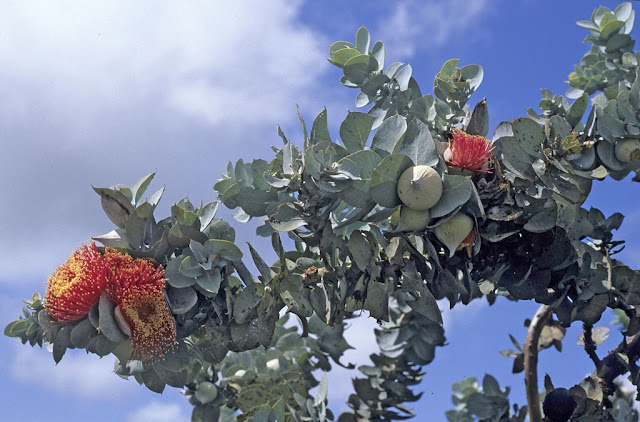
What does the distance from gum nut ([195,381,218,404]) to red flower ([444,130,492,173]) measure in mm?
1352

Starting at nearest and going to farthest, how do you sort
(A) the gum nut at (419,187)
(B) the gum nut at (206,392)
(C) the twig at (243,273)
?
(A) the gum nut at (419,187) → (C) the twig at (243,273) → (B) the gum nut at (206,392)

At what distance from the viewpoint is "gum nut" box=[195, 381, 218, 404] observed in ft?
8.33

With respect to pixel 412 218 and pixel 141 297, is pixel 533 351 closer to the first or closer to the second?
pixel 412 218

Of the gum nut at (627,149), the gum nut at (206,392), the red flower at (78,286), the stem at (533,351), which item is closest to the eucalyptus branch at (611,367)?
the stem at (533,351)

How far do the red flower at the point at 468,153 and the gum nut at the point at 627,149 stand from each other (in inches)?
13.3

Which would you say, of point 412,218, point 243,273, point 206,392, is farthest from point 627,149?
point 206,392

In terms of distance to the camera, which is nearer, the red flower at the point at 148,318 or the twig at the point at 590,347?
the red flower at the point at 148,318

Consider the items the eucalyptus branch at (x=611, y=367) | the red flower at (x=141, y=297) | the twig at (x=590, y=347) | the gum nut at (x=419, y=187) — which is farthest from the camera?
the twig at (x=590, y=347)

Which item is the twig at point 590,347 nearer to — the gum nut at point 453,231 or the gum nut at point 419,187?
the gum nut at point 453,231

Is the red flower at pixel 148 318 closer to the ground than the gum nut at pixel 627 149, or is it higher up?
closer to the ground

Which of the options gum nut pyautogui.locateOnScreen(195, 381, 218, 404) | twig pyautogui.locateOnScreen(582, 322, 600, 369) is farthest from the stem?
gum nut pyautogui.locateOnScreen(195, 381, 218, 404)

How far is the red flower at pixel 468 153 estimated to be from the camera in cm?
158

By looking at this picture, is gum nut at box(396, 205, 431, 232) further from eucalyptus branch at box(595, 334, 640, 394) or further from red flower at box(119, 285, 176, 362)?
eucalyptus branch at box(595, 334, 640, 394)

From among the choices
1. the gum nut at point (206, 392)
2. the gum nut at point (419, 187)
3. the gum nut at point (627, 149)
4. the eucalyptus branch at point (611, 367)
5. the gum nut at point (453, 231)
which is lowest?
the gum nut at point (453, 231)
